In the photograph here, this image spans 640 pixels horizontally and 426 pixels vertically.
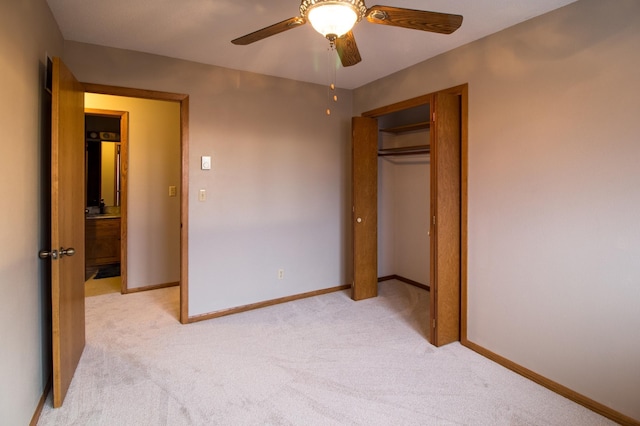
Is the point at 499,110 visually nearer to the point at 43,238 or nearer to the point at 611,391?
the point at 611,391

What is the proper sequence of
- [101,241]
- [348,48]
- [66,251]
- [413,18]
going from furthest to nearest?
[101,241] < [66,251] < [348,48] < [413,18]

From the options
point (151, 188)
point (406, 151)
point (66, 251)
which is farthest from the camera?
point (151, 188)

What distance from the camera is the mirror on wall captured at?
5.66 meters

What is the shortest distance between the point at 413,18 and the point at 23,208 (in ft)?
6.90

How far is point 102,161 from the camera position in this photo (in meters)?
5.78

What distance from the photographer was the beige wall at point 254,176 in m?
3.18

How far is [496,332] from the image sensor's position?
2.65m

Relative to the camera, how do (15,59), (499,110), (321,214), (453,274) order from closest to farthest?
(15,59) → (499,110) → (453,274) → (321,214)

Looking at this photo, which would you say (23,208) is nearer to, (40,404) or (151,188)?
(40,404)

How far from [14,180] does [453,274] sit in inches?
112

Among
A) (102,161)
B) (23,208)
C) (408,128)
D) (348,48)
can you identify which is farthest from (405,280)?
(102,161)

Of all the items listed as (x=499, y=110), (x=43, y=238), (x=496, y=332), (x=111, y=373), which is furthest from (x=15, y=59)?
(x=496, y=332)

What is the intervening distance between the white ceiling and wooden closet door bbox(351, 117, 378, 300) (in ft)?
2.15

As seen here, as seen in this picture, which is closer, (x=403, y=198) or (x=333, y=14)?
(x=333, y=14)
